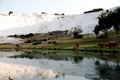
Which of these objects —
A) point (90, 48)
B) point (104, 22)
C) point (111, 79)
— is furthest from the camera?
point (104, 22)

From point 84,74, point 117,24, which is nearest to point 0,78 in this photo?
point 84,74

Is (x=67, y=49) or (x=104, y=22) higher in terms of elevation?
(x=104, y=22)

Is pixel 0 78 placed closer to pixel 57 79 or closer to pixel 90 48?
pixel 57 79

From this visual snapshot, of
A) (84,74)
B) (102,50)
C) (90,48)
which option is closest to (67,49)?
(90,48)

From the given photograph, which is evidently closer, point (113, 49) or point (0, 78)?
point (0, 78)

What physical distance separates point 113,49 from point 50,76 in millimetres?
44098

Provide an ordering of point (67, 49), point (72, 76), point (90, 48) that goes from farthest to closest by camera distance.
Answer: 1. point (67, 49)
2. point (90, 48)
3. point (72, 76)

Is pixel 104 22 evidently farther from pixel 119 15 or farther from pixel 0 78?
pixel 0 78

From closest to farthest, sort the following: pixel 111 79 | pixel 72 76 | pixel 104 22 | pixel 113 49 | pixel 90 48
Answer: pixel 111 79, pixel 72 76, pixel 113 49, pixel 90 48, pixel 104 22

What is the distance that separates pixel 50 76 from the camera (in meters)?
50.5

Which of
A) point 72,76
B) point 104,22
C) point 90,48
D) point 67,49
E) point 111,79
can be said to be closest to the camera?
point 111,79

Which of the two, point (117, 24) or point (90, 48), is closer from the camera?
point (90, 48)

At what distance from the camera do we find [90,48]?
9975 centimetres

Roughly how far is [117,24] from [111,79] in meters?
74.6
